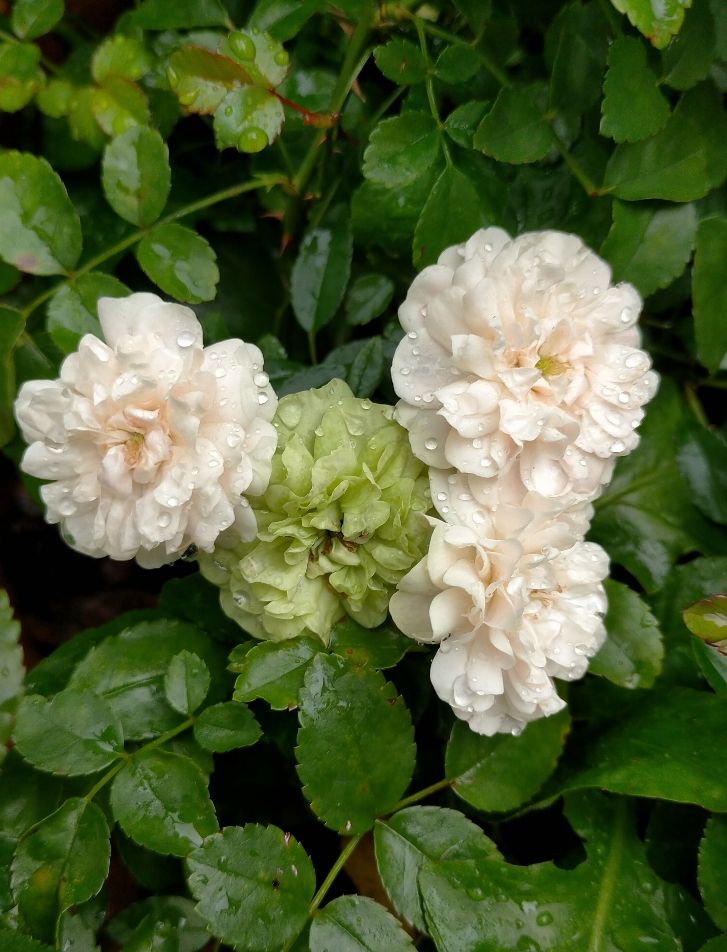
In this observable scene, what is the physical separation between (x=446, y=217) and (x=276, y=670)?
1.45 feet

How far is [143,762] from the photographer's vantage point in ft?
2.24

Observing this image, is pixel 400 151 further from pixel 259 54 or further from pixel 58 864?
pixel 58 864

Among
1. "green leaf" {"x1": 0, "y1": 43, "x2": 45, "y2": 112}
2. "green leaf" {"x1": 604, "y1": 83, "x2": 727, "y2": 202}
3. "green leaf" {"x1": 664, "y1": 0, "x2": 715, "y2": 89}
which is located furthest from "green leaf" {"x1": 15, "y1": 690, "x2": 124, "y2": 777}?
"green leaf" {"x1": 664, "y1": 0, "x2": 715, "y2": 89}

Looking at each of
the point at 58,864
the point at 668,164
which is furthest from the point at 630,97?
the point at 58,864

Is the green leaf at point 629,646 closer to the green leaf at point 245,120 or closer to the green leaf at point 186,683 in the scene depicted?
the green leaf at point 186,683

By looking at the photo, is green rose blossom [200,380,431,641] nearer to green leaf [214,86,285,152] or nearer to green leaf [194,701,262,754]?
green leaf [194,701,262,754]

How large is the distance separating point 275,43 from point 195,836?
70 cm

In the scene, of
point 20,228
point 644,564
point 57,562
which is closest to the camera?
point 20,228

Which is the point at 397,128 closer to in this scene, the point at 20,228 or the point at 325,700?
the point at 20,228

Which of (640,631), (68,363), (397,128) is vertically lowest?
(640,631)

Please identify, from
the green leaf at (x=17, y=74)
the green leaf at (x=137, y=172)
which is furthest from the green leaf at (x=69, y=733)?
the green leaf at (x=17, y=74)

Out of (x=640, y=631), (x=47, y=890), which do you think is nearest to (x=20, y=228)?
(x=47, y=890)

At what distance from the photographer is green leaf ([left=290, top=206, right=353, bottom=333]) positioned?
2.73 ft

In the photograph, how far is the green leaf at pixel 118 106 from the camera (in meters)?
0.80
